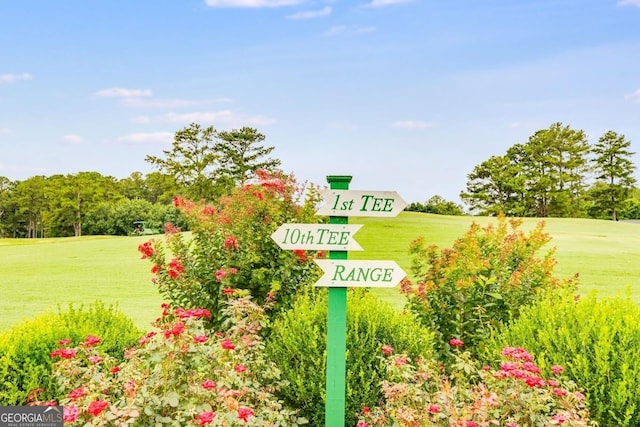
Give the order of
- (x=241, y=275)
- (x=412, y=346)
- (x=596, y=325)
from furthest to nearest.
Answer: (x=241, y=275) → (x=412, y=346) → (x=596, y=325)

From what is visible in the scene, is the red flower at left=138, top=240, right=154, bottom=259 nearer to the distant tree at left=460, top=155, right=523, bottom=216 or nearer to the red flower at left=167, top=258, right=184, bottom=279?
the red flower at left=167, top=258, right=184, bottom=279

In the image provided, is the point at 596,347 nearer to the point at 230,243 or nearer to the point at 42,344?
the point at 230,243

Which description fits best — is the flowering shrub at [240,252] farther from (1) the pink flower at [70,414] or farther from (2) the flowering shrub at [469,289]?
(1) the pink flower at [70,414]

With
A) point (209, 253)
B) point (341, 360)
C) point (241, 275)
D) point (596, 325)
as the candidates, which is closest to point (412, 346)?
point (341, 360)

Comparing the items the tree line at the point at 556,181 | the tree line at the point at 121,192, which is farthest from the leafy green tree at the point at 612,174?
the tree line at the point at 121,192

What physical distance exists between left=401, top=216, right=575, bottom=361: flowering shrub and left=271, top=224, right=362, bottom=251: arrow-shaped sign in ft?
5.16

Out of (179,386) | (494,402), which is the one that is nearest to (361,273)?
(494,402)

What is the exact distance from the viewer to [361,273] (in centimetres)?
263

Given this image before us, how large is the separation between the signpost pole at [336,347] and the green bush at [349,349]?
0.31m

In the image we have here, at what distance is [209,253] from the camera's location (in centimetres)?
433

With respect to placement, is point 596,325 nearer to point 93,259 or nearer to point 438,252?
point 438,252

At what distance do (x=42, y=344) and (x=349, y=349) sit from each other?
208cm

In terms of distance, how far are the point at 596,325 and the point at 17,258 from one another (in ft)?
55.6

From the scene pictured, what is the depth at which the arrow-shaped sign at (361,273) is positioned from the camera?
260 cm
